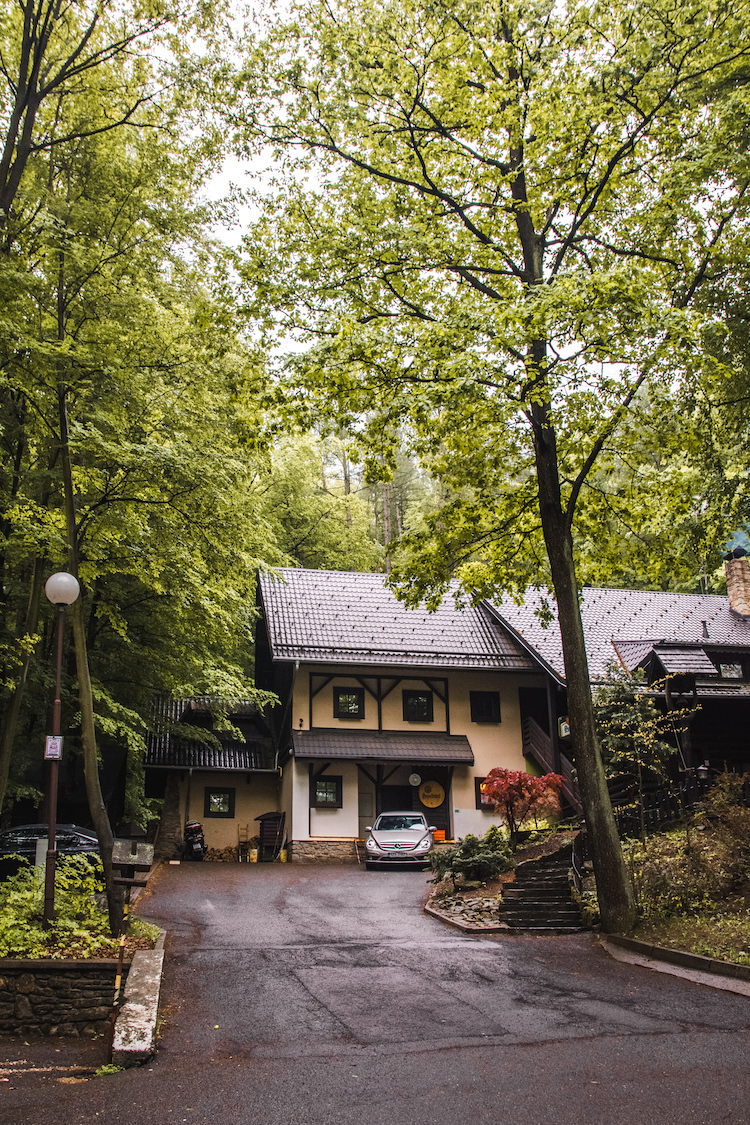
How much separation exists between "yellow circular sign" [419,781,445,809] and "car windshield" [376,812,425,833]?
10.2 feet

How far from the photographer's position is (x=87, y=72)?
1162cm

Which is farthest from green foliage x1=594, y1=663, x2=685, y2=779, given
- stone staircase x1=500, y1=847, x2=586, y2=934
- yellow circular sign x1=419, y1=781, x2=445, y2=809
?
yellow circular sign x1=419, y1=781, x2=445, y2=809

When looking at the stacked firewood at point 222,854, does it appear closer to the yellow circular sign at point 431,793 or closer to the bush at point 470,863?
the yellow circular sign at point 431,793

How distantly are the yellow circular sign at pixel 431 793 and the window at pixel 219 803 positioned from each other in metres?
6.30

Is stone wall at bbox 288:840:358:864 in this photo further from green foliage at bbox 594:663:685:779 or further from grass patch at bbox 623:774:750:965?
grass patch at bbox 623:774:750:965

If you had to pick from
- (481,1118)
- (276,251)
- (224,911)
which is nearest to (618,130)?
(276,251)

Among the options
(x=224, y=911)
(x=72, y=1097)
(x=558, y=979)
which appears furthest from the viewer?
(x=224, y=911)

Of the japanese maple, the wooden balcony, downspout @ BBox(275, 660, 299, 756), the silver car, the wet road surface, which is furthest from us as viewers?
downspout @ BBox(275, 660, 299, 756)

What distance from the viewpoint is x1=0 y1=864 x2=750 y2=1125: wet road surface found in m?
5.05

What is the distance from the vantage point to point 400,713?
25.8 metres

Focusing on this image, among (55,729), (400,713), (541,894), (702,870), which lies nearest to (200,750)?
(400,713)

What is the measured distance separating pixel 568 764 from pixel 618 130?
17.2 m

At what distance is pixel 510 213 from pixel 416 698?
53.3ft

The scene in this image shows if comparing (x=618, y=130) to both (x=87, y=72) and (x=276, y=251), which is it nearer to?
(x=276, y=251)
